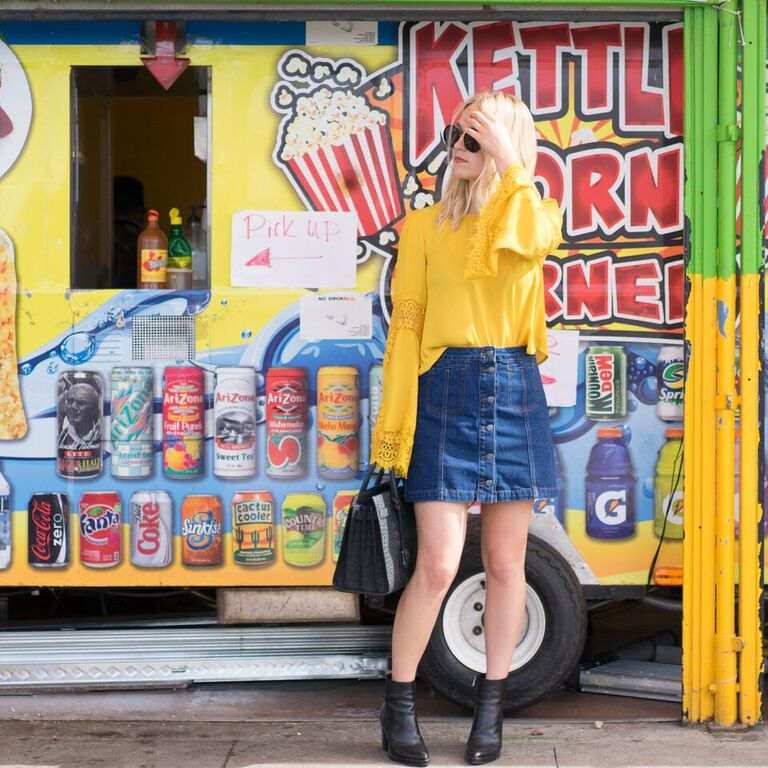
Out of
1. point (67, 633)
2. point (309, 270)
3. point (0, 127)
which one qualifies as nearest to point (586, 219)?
point (309, 270)

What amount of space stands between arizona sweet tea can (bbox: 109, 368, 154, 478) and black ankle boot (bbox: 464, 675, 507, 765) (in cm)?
157

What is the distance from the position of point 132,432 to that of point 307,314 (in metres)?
0.82

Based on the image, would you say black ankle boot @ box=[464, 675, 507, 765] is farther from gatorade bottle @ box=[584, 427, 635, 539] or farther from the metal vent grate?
the metal vent grate

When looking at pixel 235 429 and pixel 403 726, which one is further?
pixel 235 429

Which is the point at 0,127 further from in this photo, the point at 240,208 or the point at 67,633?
the point at 67,633

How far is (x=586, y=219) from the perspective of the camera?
4.41 metres

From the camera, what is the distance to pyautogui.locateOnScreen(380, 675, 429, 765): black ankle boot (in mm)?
3742

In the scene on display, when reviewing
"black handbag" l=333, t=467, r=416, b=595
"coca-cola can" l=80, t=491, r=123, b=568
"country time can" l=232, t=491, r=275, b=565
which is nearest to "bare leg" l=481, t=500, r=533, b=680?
"black handbag" l=333, t=467, r=416, b=595

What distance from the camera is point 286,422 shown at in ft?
14.7

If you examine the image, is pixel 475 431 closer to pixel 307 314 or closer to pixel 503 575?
pixel 503 575

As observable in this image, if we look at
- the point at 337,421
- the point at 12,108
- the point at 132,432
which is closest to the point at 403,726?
the point at 337,421

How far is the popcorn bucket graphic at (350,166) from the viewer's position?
174 inches

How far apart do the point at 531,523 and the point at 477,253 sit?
1.32 metres

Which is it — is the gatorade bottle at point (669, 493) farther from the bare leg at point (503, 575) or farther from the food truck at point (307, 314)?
the bare leg at point (503, 575)
